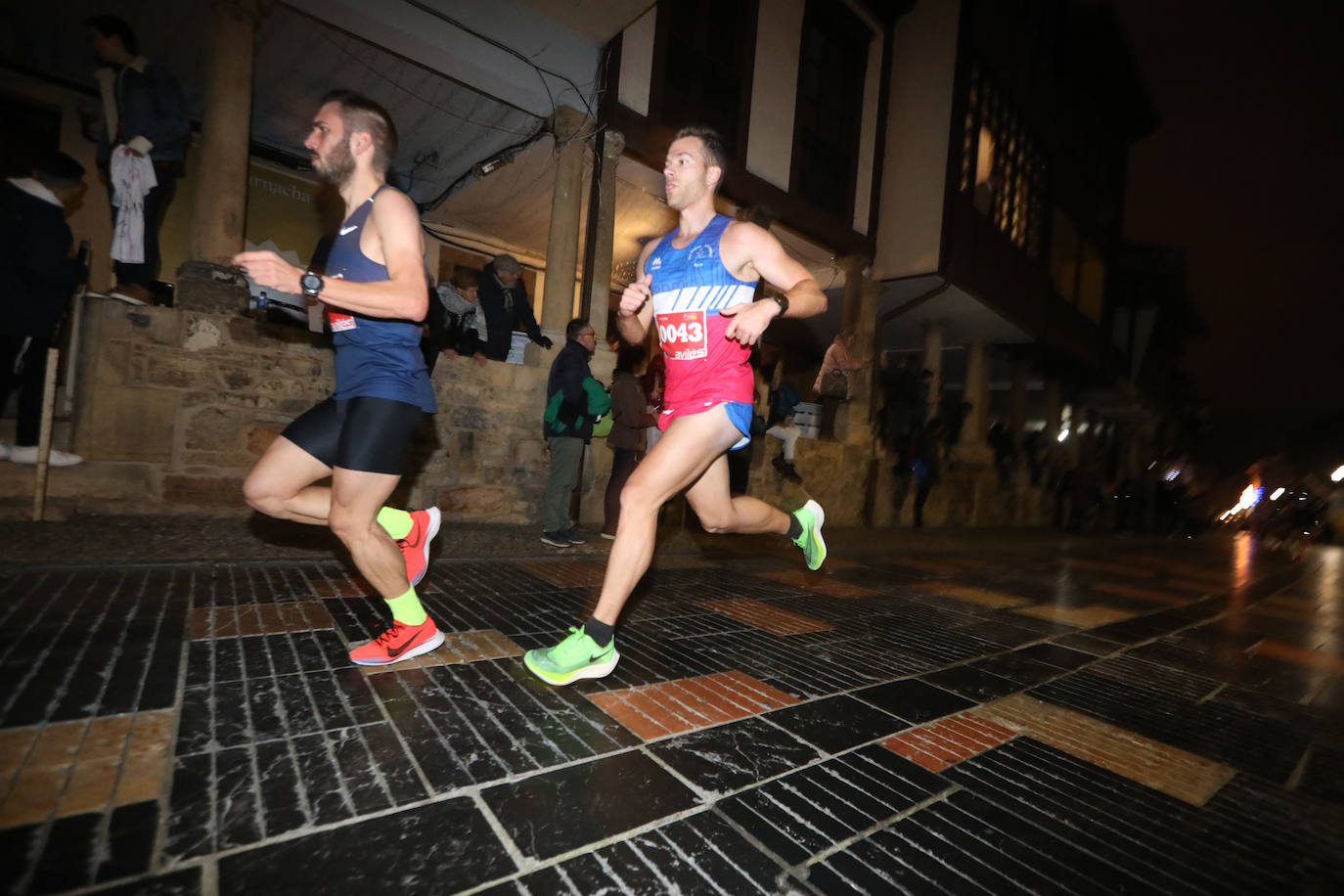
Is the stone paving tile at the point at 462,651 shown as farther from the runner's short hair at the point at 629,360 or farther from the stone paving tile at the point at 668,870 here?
the runner's short hair at the point at 629,360

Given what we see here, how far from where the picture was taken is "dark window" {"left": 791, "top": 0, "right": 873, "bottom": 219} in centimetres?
1090

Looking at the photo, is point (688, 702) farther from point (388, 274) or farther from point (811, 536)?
point (388, 274)

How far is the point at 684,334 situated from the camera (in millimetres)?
2719

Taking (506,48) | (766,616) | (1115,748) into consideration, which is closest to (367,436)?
(766,616)

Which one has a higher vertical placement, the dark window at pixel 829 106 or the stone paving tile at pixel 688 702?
the dark window at pixel 829 106

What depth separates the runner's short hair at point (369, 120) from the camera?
2.50m

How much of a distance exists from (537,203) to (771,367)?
15.6ft

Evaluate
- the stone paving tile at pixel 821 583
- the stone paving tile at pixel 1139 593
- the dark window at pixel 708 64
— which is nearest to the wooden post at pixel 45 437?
the stone paving tile at pixel 821 583

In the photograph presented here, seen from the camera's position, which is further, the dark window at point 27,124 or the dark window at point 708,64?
the dark window at point 708,64

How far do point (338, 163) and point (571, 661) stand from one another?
7.35 feet

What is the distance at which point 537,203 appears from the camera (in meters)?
10.0

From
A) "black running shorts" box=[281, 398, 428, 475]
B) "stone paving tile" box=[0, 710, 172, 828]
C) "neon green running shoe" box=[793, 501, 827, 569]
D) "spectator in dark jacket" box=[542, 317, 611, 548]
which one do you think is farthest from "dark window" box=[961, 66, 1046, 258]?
"stone paving tile" box=[0, 710, 172, 828]

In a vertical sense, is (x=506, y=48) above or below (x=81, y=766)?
above

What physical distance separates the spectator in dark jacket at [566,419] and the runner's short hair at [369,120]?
10.8 ft
